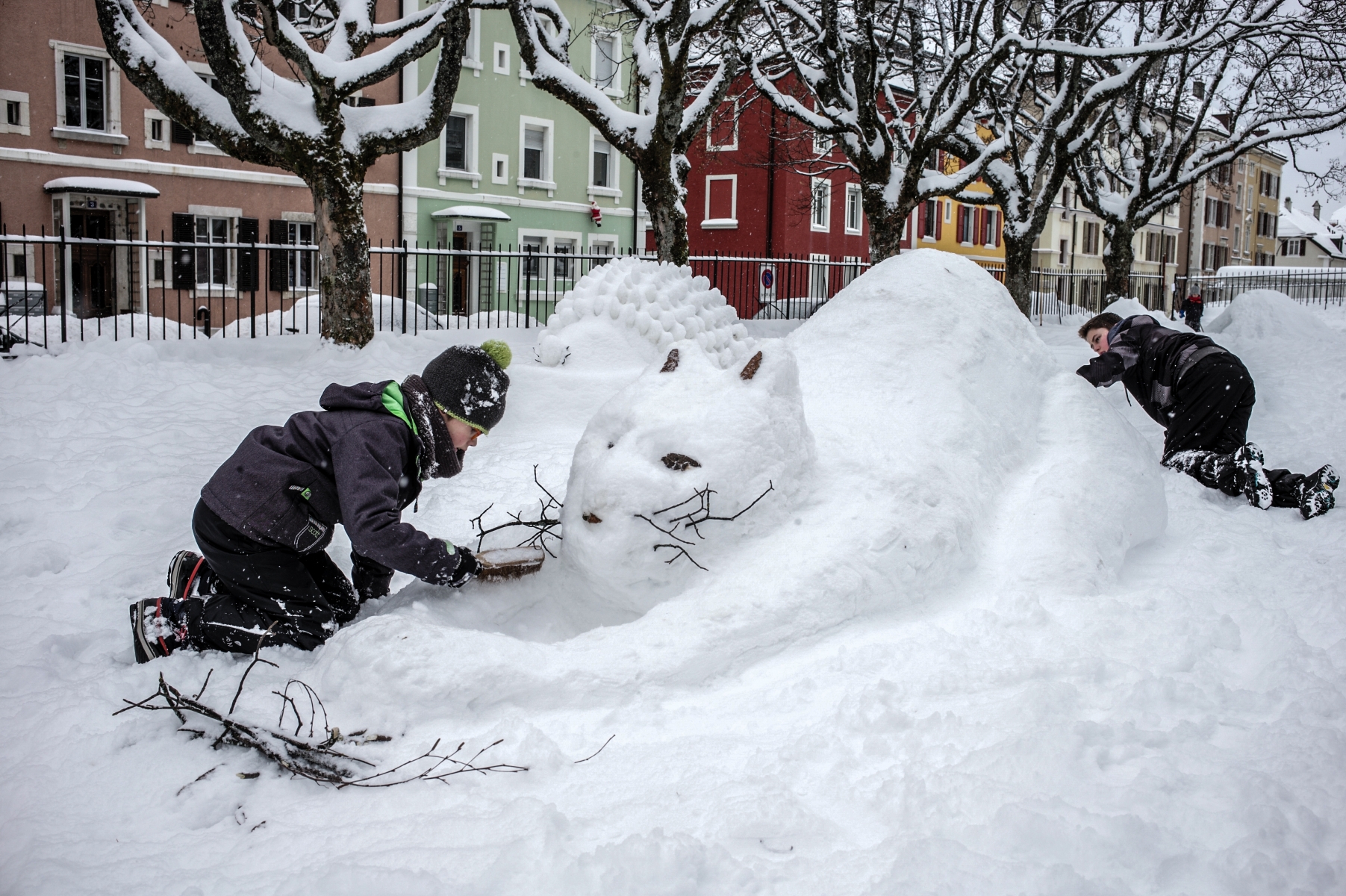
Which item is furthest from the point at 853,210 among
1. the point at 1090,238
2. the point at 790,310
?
the point at 1090,238

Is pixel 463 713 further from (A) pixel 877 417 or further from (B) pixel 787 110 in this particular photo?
(B) pixel 787 110

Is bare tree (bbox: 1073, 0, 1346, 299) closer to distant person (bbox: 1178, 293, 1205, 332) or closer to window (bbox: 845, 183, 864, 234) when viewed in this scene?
distant person (bbox: 1178, 293, 1205, 332)

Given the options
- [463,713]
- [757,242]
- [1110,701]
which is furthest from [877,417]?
[757,242]

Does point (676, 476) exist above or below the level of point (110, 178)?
below

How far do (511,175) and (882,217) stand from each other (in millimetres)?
13602

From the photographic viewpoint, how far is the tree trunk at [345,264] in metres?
10.1

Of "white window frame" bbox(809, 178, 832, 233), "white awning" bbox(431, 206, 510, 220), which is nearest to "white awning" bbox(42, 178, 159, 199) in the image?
"white awning" bbox(431, 206, 510, 220)

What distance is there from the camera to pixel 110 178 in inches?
771

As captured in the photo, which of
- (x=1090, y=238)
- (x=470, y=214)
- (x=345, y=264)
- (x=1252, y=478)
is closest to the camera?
(x=1252, y=478)

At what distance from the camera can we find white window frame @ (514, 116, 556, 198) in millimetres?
25328

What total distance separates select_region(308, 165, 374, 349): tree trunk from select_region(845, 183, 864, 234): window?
80.5 feet

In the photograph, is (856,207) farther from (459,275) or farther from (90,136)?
(90,136)

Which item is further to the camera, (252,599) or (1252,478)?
(1252,478)

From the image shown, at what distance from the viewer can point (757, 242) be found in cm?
3075
